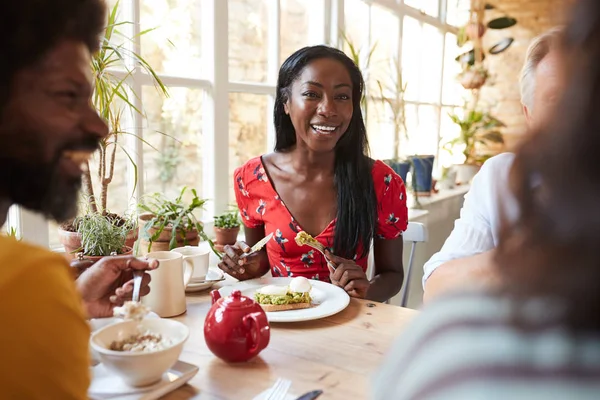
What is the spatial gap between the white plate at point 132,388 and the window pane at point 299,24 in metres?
2.16

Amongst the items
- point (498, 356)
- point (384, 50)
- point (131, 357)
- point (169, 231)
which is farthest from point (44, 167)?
point (384, 50)

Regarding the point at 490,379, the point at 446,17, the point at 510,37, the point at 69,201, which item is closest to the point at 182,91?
the point at 69,201

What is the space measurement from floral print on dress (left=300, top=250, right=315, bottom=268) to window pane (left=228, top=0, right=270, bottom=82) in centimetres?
118

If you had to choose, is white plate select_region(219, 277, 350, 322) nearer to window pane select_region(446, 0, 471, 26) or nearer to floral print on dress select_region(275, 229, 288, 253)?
floral print on dress select_region(275, 229, 288, 253)

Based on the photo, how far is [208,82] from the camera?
236cm

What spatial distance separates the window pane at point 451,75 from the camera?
4964mm

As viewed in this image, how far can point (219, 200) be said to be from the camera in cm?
248

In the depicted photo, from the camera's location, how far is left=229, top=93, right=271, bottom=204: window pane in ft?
8.47

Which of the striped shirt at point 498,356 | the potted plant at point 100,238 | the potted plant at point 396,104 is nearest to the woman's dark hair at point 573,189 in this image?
the striped shirt at point 498,356

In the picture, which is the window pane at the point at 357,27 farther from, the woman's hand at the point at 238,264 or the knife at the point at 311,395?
the knife at the point at 311,395

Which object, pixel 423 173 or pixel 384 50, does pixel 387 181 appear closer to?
pixel 423 173

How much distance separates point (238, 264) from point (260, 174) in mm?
408

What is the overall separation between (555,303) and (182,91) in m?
2.17

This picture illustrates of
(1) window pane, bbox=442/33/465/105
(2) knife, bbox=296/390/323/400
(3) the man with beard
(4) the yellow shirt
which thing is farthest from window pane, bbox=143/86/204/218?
(1) window pane, bbox=442/33/465/105
